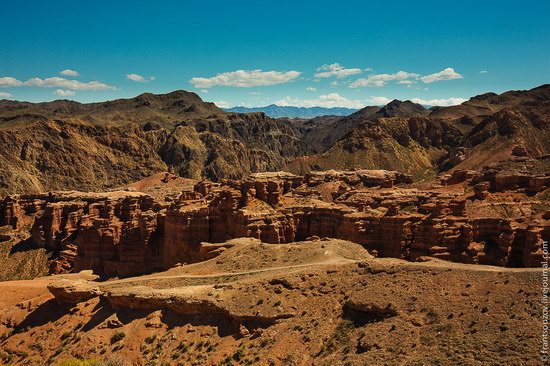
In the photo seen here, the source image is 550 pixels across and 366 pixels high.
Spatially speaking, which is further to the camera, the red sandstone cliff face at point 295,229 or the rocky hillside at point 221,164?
the rocky hillside at point 221,164

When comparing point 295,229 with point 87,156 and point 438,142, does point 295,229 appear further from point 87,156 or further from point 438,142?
point 438,142

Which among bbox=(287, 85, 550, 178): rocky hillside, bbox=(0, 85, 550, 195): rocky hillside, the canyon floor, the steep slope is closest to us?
the canyon floor

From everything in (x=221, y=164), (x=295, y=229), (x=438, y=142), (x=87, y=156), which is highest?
(x=87, y=156)

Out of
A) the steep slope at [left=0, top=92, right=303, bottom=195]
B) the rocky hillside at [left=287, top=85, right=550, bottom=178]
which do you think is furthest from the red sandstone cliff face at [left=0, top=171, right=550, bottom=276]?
the steep slope at [left=0, top=92, right=303, bottom=195]

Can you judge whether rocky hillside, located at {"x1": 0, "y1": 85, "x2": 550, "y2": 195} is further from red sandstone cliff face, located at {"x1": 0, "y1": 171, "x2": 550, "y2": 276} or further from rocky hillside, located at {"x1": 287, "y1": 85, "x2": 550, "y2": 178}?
red sandstone cliff face, located at {"x1": 0, "y1": 171, "x2": 550, "y2": 276}

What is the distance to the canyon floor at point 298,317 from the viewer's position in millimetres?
23609

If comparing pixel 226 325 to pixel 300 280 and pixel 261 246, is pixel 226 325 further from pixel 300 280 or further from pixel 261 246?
pixel 261 246

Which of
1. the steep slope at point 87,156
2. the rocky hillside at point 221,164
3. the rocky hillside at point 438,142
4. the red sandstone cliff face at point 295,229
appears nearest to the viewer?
the red sandstone cliff face at point 295,229

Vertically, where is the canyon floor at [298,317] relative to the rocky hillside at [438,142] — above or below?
below

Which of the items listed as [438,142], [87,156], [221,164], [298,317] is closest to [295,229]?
[298,317]

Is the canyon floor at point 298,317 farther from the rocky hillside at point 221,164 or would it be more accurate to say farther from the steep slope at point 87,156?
the steep slope at point 87,156

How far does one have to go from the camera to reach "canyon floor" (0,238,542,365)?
2361 cm

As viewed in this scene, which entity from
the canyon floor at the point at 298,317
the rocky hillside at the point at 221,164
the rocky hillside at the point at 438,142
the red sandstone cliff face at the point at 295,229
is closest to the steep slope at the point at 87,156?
the rocky hillside at the point at 221,164

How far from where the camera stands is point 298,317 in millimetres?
29094
